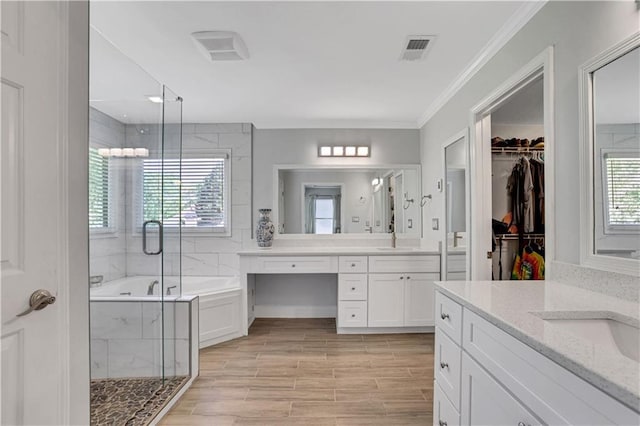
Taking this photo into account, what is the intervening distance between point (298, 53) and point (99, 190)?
2008 millimetres

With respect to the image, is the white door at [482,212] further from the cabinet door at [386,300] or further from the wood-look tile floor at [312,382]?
the cabinet door at [386,300]

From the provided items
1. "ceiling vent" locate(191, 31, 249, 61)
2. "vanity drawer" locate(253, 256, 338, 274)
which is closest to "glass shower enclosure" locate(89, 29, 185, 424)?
"ceiling vent" locate(191, 31, 249, 61)

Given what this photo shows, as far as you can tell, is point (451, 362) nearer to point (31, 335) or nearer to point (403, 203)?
point (31, 335)

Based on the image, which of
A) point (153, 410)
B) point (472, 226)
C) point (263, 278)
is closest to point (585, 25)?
point (472, 226)

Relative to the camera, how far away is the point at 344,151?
424cm

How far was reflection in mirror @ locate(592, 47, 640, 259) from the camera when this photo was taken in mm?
1270

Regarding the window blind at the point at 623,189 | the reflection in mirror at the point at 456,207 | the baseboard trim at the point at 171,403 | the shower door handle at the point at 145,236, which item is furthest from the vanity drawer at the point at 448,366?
the shower door handle at the point at 145,236

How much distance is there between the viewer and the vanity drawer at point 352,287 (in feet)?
11.7

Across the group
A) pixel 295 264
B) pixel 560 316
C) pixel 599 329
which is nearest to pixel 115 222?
pixel 295 264

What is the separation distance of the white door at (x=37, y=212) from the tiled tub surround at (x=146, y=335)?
1.39 m

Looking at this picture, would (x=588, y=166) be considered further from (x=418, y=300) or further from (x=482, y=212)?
(x=418, y=300)

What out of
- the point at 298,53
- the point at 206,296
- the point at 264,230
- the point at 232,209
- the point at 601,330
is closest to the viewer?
the point at 601,330

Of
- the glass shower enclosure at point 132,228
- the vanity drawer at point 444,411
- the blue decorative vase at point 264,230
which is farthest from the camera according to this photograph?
the blue decorative vase at point 264,230

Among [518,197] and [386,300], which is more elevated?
[518,197]
